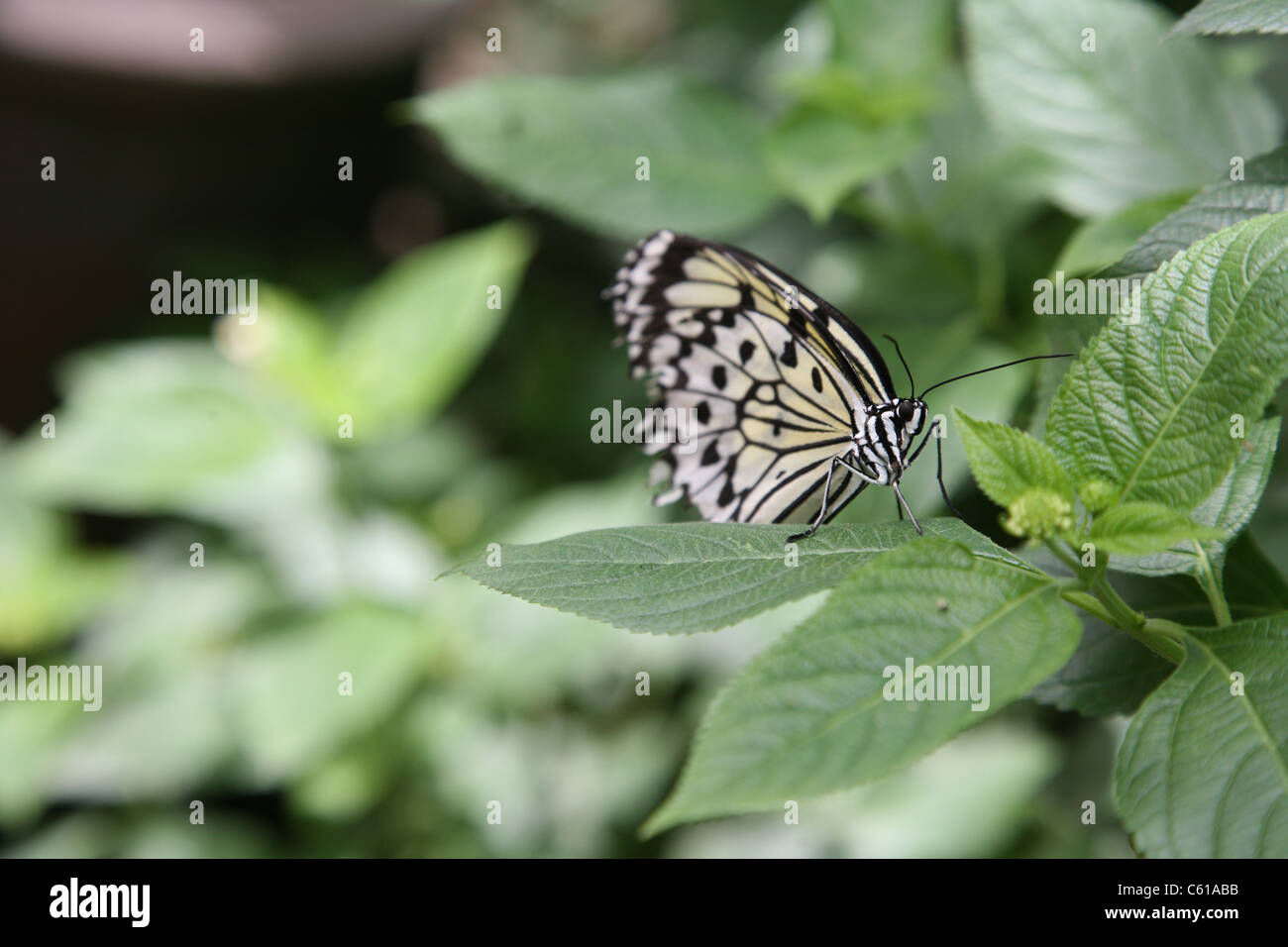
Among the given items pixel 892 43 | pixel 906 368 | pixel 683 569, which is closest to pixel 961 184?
pixel 892 43

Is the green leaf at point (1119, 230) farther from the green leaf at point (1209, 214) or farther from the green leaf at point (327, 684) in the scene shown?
the green leaf at point (327, 684)

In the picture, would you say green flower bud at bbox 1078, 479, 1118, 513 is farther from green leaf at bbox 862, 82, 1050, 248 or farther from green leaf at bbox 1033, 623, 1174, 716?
green leaf at bbox 862, 82, 1050, 248

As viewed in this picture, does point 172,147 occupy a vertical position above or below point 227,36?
below

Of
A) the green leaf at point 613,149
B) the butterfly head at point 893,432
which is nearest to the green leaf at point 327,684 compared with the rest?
the green leaf at point 613,149

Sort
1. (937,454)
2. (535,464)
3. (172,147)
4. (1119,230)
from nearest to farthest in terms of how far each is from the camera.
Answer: (1119,230) < (937,454) < (535,464) < (172,147)

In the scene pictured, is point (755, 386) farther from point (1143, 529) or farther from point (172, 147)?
point (172, 147)
